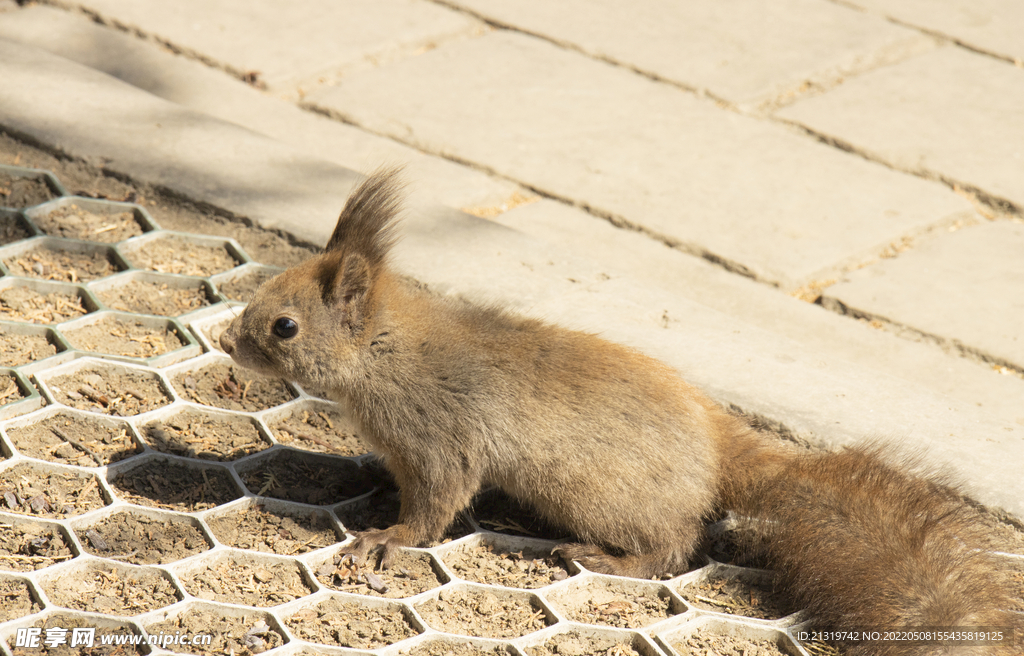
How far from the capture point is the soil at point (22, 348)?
3.70 meters

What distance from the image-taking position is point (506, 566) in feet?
10.4

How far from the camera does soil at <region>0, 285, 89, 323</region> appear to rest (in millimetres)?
3965

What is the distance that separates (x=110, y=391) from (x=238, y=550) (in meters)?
0.96

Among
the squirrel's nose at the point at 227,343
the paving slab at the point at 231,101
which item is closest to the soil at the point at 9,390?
the squirrel's nose at the point at 227,343

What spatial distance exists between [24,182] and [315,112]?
1.64m

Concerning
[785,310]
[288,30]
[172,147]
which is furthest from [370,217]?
[288,30]

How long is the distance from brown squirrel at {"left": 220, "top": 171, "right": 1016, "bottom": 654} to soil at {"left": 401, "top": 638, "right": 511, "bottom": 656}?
39 cm

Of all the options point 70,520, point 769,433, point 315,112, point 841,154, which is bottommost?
point 70,520

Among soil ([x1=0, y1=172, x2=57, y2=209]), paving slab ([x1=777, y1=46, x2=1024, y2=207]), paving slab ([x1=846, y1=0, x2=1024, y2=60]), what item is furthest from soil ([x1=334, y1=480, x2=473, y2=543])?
paving slab ([x1=846, y1=0, x2=1024, y2=60])

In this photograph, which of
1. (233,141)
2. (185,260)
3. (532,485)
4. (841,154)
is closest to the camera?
(532,485)

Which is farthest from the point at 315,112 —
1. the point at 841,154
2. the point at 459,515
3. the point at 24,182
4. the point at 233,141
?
the point at 459,515

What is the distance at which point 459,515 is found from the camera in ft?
11.1

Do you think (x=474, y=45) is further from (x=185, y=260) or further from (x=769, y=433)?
(x=769, y=433)

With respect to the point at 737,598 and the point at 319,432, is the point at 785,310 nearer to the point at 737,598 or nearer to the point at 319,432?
the point at 737,598
